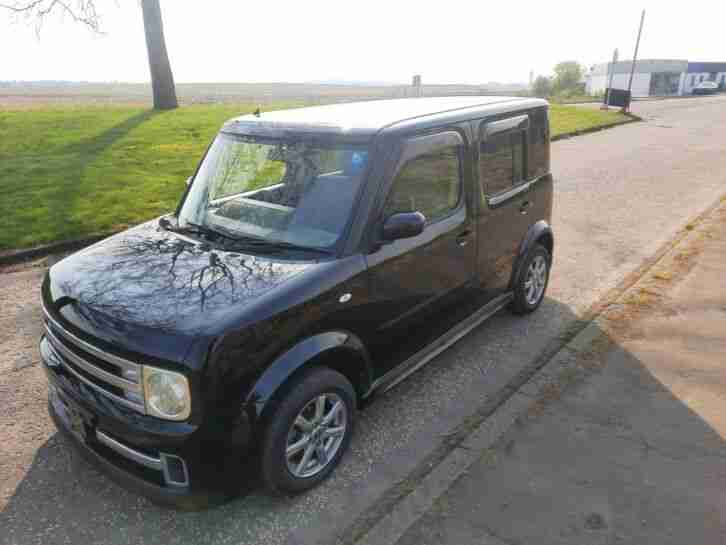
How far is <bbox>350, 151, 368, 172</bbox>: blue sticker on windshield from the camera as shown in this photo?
10.8ft

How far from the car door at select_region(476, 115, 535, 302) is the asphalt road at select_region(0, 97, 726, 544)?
0.72 m


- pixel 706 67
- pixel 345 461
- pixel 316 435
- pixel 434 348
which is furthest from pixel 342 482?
pixel 706 67

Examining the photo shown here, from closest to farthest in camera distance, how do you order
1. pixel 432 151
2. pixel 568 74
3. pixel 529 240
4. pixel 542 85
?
pixel 432 151, pixel 529 240, pixel 542 85, pixel 568 74

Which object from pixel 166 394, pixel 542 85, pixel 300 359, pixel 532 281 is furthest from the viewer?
pixel 542 85

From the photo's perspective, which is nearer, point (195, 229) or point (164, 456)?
point (164, 456)

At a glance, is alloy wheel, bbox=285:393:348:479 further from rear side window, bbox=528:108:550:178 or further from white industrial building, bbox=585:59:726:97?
white industrial building, bbox=585:59:726:97

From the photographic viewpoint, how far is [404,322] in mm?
3604

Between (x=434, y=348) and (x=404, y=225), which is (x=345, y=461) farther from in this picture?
(x=404, y=225)

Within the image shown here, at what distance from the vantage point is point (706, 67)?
7656 centimetres

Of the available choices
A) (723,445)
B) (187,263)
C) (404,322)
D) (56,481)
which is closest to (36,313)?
(56,481)

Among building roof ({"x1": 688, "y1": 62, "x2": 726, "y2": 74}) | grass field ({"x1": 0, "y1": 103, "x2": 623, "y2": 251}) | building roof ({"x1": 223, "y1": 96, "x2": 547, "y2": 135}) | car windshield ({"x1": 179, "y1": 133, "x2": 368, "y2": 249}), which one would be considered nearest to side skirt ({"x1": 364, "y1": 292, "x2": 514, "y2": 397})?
car windshield ({"x1": 179, "y1": 133, "x2": 368, "y2": 249})

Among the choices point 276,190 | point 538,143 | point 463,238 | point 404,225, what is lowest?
point 463,238

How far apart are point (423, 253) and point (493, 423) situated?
127cm

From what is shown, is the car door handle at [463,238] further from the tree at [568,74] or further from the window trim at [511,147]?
the tree at [568,74]
